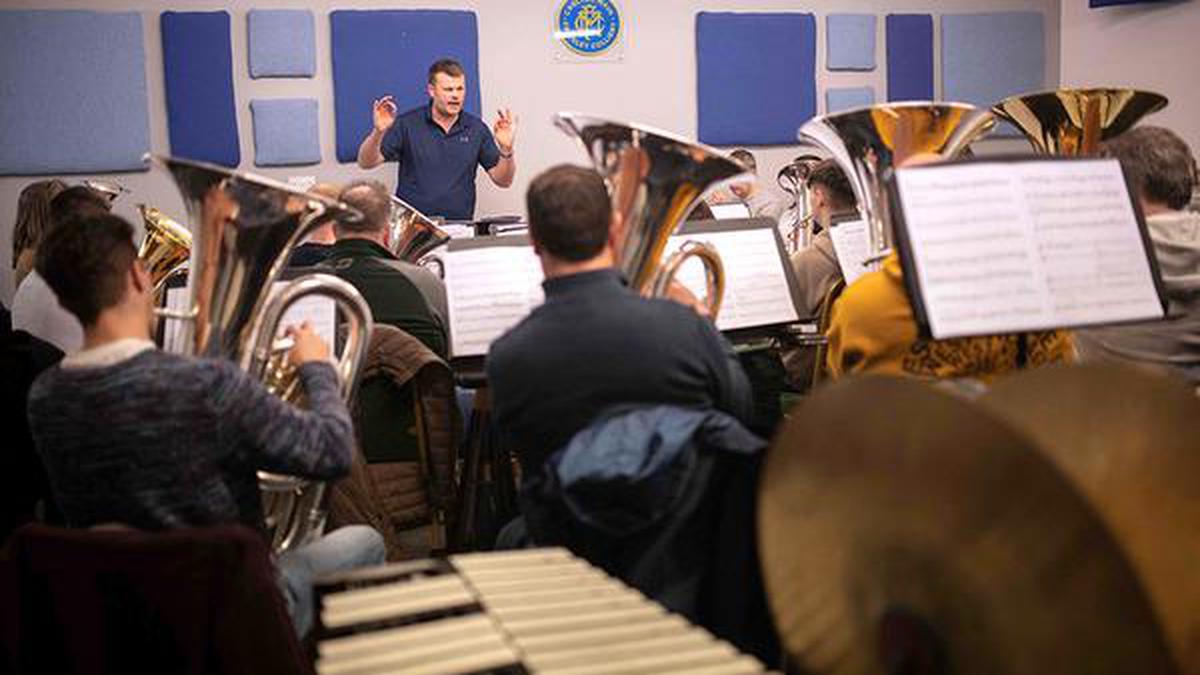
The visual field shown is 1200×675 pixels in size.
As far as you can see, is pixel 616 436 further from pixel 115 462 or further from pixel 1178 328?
pixel 1178 328

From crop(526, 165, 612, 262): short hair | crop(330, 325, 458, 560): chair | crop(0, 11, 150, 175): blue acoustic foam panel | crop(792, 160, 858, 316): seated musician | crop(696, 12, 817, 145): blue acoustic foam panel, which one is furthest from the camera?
crop(696, 12, 817, 145): blue acoustic foam panel

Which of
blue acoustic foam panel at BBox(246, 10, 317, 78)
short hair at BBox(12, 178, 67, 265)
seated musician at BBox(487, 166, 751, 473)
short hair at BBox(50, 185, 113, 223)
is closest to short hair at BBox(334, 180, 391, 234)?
short hair at BBox(50, 185, 113, 223)

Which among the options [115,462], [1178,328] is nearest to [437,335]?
[115,462]

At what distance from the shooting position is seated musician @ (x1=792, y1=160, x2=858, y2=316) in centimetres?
409

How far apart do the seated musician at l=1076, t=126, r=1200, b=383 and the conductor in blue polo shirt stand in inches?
175

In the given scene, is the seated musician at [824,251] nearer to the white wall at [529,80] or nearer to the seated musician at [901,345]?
the seated musician at [901,345]

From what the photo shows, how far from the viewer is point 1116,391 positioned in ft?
4.77

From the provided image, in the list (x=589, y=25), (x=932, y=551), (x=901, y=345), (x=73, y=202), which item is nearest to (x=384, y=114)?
(x=589, y=25)

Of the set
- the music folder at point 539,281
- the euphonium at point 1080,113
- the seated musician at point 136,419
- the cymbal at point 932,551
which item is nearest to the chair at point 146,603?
the seated musician at point 136,419

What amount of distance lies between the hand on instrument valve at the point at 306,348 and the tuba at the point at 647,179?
0.73 metres

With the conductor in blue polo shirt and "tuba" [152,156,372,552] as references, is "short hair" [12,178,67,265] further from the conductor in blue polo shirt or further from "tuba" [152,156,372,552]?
the conductor in blue polo shirt

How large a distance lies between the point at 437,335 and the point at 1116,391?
2.53 m

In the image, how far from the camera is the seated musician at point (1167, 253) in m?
3.11

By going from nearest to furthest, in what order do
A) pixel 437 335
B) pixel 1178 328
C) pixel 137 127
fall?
pixel 1178 328 < pixel 437 335 < pixel 137 127
